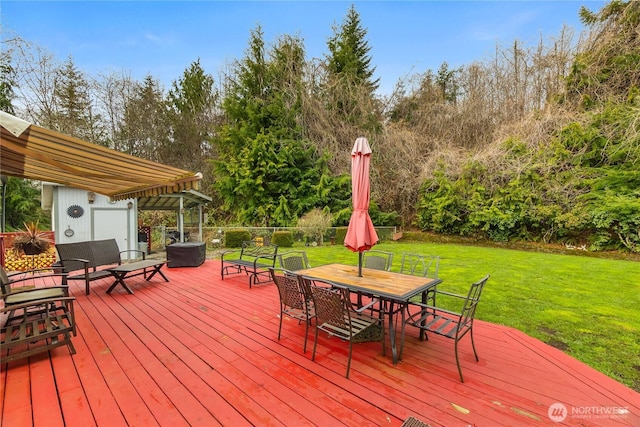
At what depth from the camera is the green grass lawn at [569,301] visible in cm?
298

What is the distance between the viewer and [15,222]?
13.7 metres

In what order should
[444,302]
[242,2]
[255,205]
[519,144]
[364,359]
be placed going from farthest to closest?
[255,205] < [519,144] < [242,2] < [444,302] < [364,359]

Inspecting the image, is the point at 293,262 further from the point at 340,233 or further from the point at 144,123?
the point at 144,123

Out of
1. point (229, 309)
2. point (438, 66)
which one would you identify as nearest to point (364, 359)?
point (229, 309)

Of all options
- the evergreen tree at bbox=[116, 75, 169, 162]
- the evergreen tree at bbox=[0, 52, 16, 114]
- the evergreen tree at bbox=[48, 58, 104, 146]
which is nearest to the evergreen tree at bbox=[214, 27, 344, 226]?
the evergreen tree at bbox=[116, 75, 169, 162]

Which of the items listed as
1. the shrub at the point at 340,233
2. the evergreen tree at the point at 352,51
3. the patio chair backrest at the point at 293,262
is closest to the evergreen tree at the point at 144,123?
the evergreen tree at the point at 352,51

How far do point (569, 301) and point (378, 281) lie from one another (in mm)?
3828

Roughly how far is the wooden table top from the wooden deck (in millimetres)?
646

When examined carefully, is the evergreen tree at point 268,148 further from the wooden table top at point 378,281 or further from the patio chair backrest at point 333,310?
the patio chair backrest at point 333,310

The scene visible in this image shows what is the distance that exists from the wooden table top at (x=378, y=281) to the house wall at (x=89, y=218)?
25.9ft

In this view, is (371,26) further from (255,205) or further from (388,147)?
(255,205)

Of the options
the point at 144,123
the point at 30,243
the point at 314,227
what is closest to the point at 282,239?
the point at 314,227

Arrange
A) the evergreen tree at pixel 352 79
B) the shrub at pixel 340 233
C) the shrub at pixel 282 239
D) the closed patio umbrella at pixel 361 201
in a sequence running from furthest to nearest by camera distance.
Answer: the evergreen tree at pixel 352 79 → the shrub at pixel 340 233 → the shrub at pixel 282 239 → the closed patio umbrella at pixel 361 201

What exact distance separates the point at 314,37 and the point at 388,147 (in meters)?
8.02
